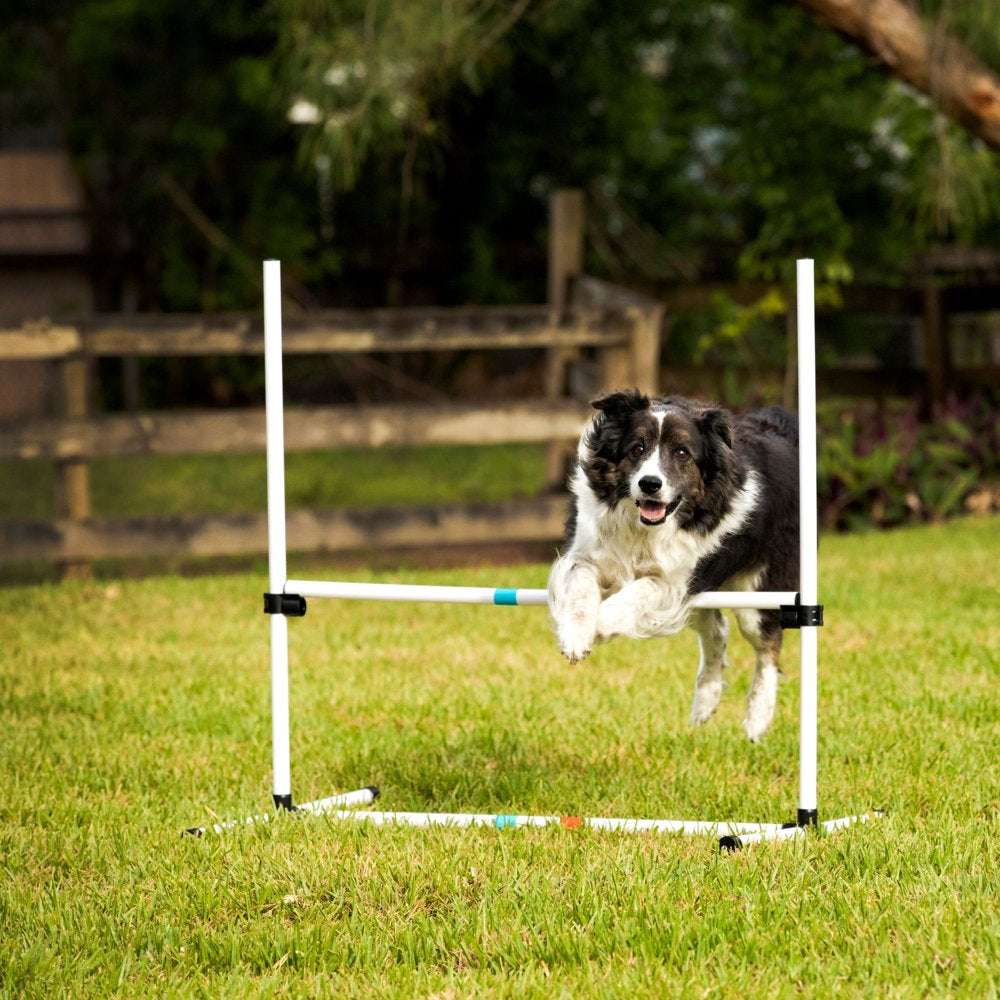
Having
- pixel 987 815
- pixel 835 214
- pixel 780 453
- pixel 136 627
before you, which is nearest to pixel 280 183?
pixel 835 214

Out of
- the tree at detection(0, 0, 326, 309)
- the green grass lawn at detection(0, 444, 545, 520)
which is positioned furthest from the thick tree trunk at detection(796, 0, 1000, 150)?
the tree at detection(0, 0, 326, 309)

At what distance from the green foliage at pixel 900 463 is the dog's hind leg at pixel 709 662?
5372 millimetres

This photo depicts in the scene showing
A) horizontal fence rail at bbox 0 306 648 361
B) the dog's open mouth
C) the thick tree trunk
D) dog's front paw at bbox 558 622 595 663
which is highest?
the thick tree trunk

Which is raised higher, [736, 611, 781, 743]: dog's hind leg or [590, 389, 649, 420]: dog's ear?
[590, 389, 649, 420]: dog's ear

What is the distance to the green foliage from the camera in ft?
32.9

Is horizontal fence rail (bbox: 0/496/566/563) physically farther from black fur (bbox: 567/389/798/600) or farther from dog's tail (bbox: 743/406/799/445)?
black fur (bbox: 567/389/798/600)

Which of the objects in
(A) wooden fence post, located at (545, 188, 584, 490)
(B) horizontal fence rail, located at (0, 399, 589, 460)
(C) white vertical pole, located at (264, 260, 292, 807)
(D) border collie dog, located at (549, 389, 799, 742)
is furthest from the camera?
(A) wooden fence post, located at (545, 188, 584, 490)

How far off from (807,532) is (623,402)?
63cm

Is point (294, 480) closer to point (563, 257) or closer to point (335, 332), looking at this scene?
point (563, 257)

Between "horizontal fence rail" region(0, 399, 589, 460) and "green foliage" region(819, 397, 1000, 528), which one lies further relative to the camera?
"green foliage" region(819, 397, 1000, 528)

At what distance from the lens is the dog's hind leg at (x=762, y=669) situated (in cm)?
455

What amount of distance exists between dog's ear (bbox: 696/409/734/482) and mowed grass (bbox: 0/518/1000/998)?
104 centimetres

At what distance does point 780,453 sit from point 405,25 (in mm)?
4663

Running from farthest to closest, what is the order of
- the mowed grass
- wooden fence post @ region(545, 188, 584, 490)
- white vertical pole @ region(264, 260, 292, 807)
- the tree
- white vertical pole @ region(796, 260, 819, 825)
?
the tree
wooden fence post @ region(545, 188, 584, 490)
white vertical pole @ region(264, 260, 292, 807)
white vertical pole @ region(796, 260, 819, 825)
the mowed grass
